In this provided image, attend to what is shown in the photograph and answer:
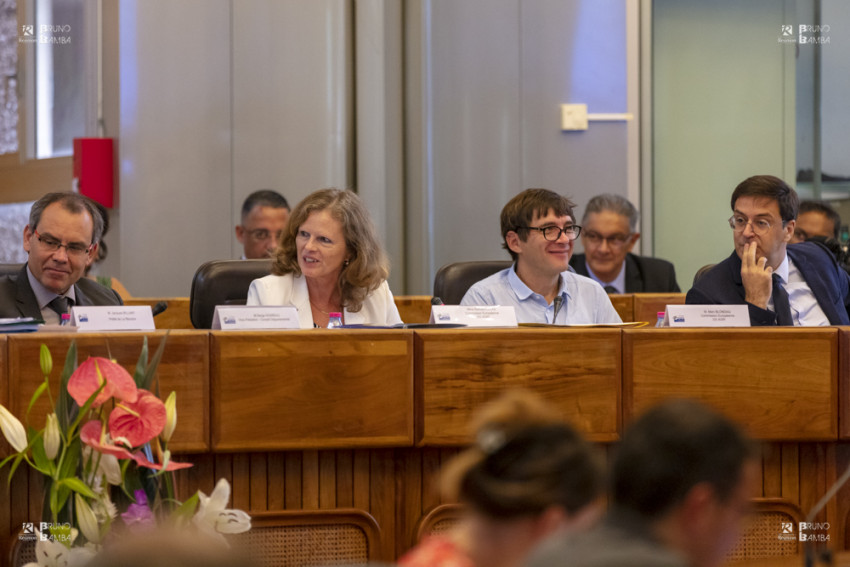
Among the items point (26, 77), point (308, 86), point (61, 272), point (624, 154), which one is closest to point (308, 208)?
point (61, 272)

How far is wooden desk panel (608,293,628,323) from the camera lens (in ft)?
13.9

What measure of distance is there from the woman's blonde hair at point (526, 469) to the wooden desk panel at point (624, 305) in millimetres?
3159

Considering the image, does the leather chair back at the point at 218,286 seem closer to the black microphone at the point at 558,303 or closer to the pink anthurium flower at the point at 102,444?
the black microphone at the point at 558,303

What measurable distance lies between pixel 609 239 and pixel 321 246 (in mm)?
1807

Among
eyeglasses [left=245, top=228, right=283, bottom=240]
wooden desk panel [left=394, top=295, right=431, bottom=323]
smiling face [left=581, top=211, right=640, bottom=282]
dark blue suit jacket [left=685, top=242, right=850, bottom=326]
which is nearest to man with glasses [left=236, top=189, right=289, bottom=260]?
eyeglasses [left=245, top=228, right=283, bottom=240]

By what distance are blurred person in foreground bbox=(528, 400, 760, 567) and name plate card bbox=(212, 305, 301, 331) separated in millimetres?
1649

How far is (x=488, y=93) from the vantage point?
5.72 m

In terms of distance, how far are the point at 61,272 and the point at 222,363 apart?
93 cm

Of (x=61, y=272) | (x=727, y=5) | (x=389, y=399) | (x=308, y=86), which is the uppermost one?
(x=727, y=5)

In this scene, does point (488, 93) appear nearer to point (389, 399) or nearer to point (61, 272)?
point (61, 272)

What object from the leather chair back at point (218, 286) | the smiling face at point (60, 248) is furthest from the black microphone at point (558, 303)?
the smiling face at point (60, 248)

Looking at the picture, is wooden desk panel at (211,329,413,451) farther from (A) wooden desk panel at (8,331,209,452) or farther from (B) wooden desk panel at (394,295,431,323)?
(B) wooden desk panel at (394,295,431,323)

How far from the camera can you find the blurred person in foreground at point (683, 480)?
3.76 feet

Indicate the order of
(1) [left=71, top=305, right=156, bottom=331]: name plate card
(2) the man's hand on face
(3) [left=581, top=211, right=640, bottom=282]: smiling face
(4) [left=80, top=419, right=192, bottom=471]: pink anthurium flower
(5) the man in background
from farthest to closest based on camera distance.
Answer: (5) the man in background < (3) [left=581, top=211, right=640, bottom=282]: smiling face < (2) the man's hand on face < (1) [left=71, top=305, right=156, bottom=331]: name plate card < (4) [left=80, top=419, right=192, bottom=471]: pink anthurium flower
